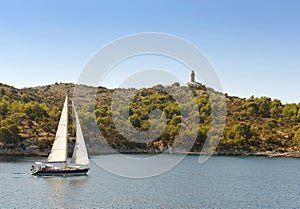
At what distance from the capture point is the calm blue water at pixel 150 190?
136 ft

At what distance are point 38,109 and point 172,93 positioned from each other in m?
49.0

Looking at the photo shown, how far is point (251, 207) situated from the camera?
4181 cm

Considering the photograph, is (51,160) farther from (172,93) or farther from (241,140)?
(172,93)

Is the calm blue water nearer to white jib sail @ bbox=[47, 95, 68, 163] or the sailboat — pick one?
the sailboat

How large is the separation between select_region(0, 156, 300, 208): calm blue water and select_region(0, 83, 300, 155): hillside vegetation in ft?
111

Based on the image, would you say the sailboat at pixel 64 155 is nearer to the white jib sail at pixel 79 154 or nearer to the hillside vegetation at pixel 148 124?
the white jib sail at pixel 79 154

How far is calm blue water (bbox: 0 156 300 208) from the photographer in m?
41.6

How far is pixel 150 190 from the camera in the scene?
164 ft

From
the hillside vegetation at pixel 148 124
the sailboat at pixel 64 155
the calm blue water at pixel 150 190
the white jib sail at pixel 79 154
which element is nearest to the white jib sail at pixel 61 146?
the sailboat at pixel 64 155

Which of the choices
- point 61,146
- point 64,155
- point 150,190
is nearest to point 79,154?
point 64,155

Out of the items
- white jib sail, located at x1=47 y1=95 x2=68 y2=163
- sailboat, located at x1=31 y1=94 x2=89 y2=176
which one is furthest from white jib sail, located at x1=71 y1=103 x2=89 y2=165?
white jib sail, located at x1=47 y1=95 x2=68 y2=163

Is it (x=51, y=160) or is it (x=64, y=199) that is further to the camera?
(x=51, y=160)

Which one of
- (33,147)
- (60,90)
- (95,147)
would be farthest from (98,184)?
(60,90)

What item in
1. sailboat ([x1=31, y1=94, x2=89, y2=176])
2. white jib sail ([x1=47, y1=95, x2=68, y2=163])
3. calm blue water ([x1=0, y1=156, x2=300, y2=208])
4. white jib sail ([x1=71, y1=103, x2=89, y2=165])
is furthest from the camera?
white jib sail ([x1=71, y1=103, x2=89, y2=165])
